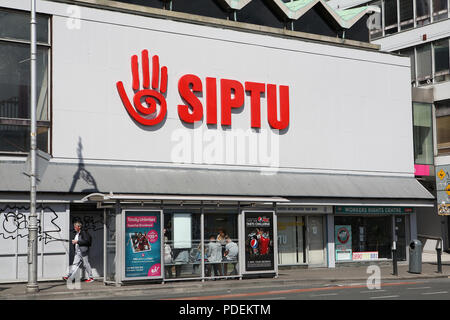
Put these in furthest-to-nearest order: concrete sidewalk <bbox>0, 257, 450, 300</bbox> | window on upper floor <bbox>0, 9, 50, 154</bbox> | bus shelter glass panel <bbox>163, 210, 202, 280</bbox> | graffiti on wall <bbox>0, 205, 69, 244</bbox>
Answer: window on upper floor <bbox>0, 9, 50, 154</bbox> → graffiti on wall <bbox>0, 205, 69, 244</bbox> → bus shelter glass panel <bbox>163, 210, 202, 280</bbox> → concrete sidewalk <bbox>0, 257, 450, 300</bbox>

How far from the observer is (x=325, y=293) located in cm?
1995

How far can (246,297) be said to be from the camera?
61.4ft

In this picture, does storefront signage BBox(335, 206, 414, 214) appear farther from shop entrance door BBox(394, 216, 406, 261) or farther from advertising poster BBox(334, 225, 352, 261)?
advertising poster BBox(334, 225, 352, 261)

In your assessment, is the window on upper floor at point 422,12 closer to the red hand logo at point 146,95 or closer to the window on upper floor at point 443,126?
the window on upper floor at point 443,126

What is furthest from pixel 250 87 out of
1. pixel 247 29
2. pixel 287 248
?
pixel 287 248

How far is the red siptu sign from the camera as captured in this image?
27062mm

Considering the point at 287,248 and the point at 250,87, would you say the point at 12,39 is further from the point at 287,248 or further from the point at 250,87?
the point at 287,248

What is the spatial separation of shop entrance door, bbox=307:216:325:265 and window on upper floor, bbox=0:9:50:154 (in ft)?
39.0

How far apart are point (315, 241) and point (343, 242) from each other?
54.4 inches

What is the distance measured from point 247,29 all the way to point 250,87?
2430mm

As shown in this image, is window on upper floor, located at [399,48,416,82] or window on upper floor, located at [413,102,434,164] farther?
window on upper floor, located at [399,48,416,82]

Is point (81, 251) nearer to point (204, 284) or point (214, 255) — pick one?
point (204, 284)

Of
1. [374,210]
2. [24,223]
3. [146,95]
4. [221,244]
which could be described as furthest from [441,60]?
[24,223]

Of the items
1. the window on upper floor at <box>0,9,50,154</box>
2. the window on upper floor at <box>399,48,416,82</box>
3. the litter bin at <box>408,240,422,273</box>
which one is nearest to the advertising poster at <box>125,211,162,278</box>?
the window on upper floor at <box>0,9,50,154</box>
